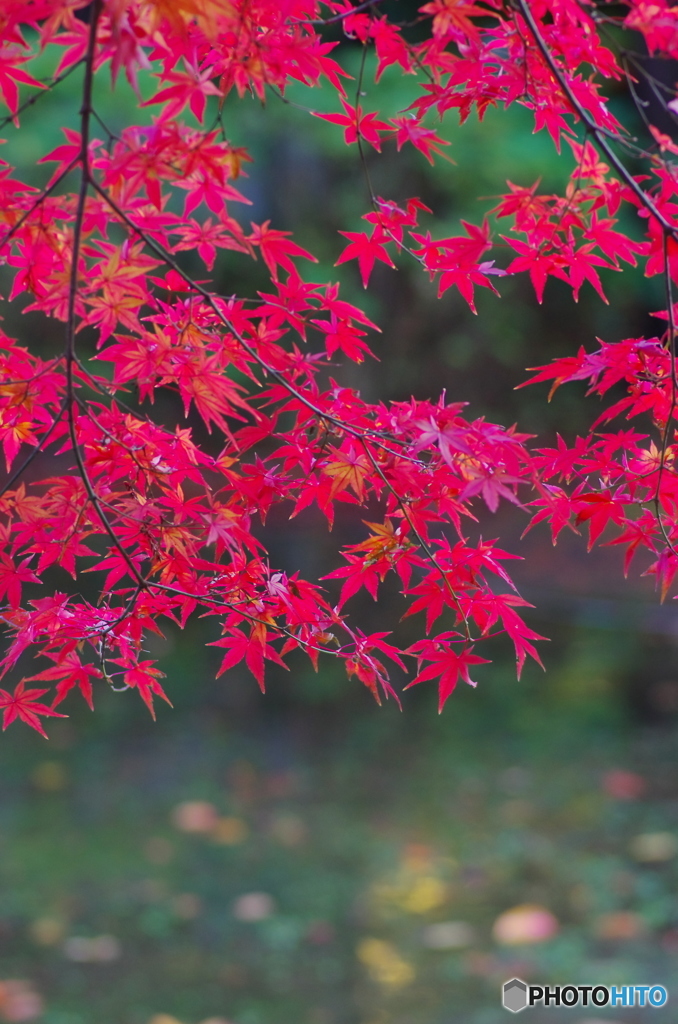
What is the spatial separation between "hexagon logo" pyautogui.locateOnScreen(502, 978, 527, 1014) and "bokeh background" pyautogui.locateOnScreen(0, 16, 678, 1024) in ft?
0.07

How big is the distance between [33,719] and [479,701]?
7.01ft

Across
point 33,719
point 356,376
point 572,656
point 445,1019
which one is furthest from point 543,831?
point 356,376

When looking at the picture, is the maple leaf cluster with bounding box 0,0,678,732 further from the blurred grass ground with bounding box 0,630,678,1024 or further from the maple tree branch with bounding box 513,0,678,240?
the blurred grass ground with bounding box 0,630,678,1024

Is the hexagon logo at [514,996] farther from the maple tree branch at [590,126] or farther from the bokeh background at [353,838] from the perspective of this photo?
the maple tree branch at [590,126]

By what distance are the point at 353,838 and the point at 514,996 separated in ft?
2.05

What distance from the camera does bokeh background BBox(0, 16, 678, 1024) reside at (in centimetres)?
175

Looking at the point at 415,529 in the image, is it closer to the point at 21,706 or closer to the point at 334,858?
the point at 21,706

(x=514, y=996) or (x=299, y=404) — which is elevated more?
(x=299, y=404)

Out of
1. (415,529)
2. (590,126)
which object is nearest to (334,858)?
(415,529)

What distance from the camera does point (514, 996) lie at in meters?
1.68

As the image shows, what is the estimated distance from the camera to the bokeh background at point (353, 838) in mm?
1751

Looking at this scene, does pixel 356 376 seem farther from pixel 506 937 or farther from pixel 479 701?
pixel 506 937

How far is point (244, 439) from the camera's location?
3.56ft

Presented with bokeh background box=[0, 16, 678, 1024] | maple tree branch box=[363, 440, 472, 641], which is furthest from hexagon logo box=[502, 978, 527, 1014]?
maple tree branch box=[363, 440, 472, 641]
